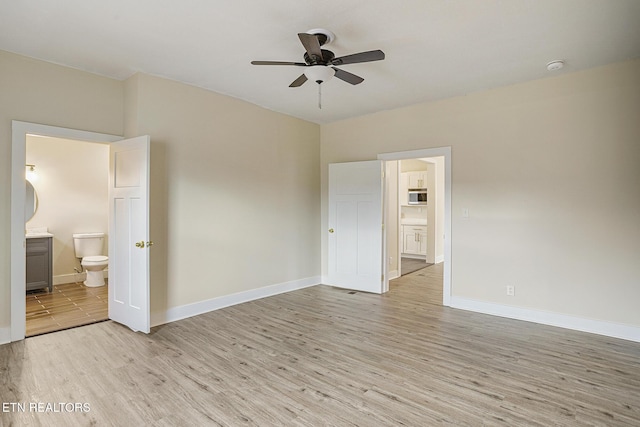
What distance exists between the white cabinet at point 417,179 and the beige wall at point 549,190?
4308 millimetres

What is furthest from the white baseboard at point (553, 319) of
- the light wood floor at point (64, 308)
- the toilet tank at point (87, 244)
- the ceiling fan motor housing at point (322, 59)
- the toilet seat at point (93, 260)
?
the toilet tank at point (87, 244)

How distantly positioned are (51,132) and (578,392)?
507 cm

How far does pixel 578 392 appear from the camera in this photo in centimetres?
245

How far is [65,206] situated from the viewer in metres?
5.63

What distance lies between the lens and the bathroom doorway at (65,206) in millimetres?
4992

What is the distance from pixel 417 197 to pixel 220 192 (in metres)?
5.79

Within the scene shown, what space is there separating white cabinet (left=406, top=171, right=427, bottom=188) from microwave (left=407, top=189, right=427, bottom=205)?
0.54ft

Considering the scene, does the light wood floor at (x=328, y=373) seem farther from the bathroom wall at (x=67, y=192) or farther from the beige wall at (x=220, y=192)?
the bathroom wall at (x=67, y=192)

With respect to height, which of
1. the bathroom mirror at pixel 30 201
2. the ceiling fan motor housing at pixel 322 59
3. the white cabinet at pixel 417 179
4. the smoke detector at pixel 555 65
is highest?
the smoke detector at pixel 555 65

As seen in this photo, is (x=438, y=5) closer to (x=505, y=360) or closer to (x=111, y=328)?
(x=505, y=360)

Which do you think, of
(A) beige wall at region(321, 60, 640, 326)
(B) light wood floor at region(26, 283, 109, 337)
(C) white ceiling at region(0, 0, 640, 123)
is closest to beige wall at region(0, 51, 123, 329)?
(C) white ceiling at region(0, 0, 640, 123)

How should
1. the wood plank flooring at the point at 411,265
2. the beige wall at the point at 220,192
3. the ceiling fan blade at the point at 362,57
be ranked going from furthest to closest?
A: the wood plank flooring at the point at 411,265, the beige wall at the point at 220,192, the ceiling fan blade at the point at 362,57

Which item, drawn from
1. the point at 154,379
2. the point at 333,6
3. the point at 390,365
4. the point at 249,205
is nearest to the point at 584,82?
the point at 333,6

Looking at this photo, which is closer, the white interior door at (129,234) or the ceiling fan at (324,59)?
the ceiling fan at (324,59)
